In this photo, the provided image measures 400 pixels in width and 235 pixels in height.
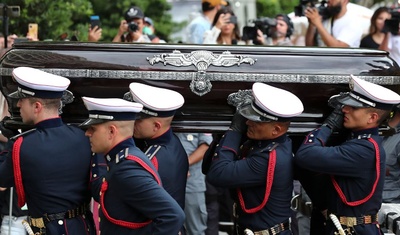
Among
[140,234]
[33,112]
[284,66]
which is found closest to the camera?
[140,234]

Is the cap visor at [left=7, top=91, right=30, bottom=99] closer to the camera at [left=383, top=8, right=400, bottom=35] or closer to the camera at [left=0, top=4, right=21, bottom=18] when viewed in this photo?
the camera at [left=0, top=4, right=21, bottom=18]

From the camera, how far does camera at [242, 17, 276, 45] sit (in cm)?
929

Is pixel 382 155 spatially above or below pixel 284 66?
below

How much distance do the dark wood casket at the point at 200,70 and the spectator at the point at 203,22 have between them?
142 inches

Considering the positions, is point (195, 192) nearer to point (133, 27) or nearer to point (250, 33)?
point (250, 33)

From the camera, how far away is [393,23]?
8.35 metres

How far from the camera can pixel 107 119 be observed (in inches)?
183

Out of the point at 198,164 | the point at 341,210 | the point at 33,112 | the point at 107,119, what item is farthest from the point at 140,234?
the point at 198,164

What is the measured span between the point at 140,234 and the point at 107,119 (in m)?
0.61

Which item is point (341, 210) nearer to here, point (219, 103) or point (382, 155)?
point (382, 155)

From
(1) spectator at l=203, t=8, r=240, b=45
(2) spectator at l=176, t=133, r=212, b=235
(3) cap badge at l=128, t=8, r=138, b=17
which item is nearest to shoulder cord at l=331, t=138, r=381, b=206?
(2) spectator at l=176, t=133, r=212, b=235

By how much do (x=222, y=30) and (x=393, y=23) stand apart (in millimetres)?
1697

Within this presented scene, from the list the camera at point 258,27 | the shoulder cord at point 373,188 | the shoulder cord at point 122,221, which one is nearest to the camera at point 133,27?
the camera at point 258,27

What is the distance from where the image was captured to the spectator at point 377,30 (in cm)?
877
